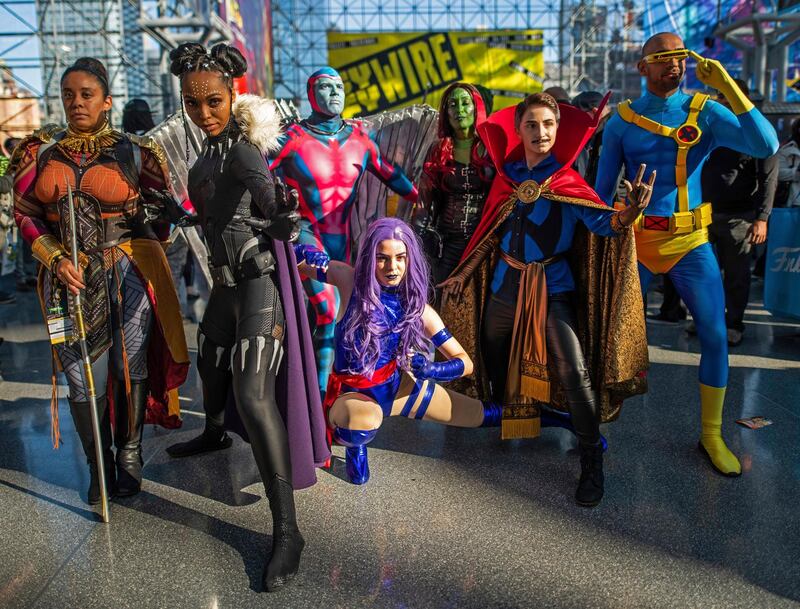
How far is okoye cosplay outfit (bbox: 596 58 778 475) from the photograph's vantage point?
2.76m

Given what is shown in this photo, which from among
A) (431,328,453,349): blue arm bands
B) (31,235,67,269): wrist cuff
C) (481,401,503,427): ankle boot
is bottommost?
(481,401,503,427): ankle boot

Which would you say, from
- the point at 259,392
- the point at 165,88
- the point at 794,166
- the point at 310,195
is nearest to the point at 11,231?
the point at 165,88

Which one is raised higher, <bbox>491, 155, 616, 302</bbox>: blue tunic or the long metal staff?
<bbox>491, 155, 616, 302</bbox>: blue tunic

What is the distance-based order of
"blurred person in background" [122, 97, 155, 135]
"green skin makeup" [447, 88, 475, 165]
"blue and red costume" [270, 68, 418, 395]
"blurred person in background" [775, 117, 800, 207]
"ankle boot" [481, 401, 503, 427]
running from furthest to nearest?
"blurred person in background" [775, 117, 800, 207]
"blurred person in background" [122, 97, 155, 135]
"green skin makeup" [447, 88, 475, 165]
"blue and red costume" [270, 68, 418, 395]
"ankle boot" [481, 401, 503, 427]

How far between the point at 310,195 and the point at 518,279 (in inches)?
44.3

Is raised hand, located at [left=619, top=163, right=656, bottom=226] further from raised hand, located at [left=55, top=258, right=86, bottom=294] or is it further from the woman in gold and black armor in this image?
raised hand, located at [left=55, top=258, right=86, bottom=294]

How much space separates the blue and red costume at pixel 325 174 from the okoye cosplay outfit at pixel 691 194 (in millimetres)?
1230

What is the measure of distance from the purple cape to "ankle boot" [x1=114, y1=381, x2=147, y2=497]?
0.76m

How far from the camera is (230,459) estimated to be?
3.06 m

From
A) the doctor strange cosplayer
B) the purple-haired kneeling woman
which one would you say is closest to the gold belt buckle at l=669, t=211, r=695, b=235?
the doctor strange cosplayer

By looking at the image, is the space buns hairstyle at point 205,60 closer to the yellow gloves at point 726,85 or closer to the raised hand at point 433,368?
the raised hand at point 433,368

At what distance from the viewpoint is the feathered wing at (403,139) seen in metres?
3.96

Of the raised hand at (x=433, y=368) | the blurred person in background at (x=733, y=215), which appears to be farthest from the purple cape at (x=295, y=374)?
the blurred person in background at (x=733, y=215)

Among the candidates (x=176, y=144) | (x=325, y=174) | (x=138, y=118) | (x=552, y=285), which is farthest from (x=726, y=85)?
(x=138, y=118)
